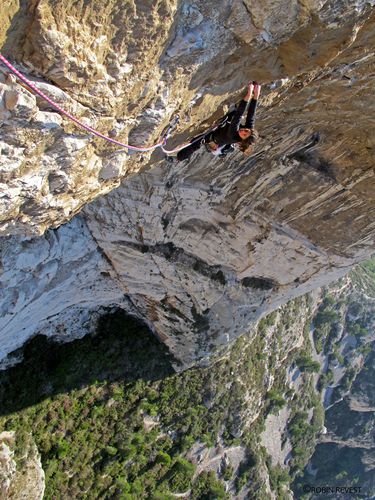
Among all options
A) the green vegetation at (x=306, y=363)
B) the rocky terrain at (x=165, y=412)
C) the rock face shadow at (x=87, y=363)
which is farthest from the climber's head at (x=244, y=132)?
the green vegetation at (x=306, y=363)

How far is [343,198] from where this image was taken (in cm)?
770

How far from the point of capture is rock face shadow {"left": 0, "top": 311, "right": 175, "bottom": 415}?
11.3 metres

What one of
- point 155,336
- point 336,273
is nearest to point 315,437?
point 155,336

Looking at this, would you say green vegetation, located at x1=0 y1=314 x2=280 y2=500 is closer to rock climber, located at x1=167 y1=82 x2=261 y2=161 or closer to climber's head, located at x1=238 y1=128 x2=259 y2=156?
rock climber, located at x1=167 y1=82 x2=261 y2=161

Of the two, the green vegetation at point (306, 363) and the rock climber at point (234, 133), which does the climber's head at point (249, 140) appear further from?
the green vegetation at point (306, 363)

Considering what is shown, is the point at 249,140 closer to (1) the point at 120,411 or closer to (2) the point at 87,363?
(2) the point at 87,363

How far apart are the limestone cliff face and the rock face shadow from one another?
22.9 inches

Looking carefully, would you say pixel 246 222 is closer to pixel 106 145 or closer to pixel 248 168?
pixel 248 168

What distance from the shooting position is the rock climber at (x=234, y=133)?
14.0 ft

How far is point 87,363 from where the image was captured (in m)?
12.9

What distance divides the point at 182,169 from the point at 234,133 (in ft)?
9.24

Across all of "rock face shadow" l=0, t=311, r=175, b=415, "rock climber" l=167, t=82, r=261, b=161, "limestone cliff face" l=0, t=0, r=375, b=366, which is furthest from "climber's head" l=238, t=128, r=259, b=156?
"rock face shadow" l=0, t=311, r=175, b=415

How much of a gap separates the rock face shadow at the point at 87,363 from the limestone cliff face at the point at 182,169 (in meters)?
0.58

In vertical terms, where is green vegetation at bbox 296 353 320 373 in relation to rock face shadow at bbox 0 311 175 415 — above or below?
below
